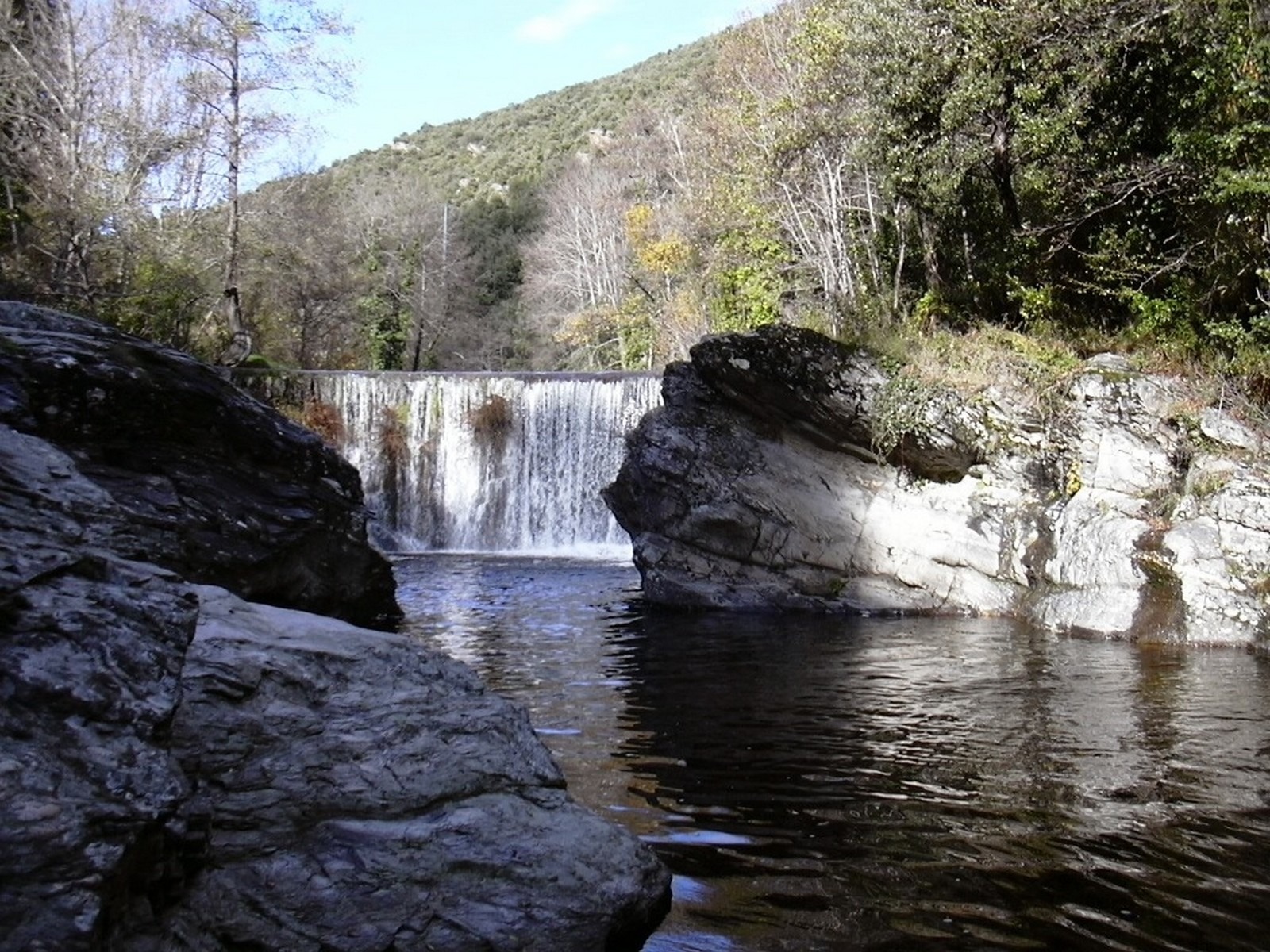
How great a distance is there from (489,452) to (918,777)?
16304mm

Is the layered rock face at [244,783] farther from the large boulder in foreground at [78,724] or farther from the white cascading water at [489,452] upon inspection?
the white cascading water at [489,452]

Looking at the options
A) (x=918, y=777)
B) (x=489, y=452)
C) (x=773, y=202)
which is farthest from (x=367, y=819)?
(x=773, y=202)

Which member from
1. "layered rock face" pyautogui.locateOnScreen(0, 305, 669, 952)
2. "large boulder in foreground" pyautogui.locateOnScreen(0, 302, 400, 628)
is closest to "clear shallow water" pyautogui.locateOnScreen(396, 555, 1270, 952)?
"layered rock face" pyautogui.locateOnScreen(0, 305, 669, 952)

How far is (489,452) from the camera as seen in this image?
21516 mm

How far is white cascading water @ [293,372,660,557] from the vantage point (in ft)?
67.2

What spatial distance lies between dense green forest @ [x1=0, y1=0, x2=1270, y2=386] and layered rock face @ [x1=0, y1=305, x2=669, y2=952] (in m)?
11.4

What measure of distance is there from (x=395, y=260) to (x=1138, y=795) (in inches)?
1536

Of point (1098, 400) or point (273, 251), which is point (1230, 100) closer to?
point (1098, 400)

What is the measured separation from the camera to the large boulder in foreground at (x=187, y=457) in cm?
711

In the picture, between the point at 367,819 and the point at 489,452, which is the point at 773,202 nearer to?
the point at 489,452

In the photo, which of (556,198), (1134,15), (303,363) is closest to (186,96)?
(303,363)

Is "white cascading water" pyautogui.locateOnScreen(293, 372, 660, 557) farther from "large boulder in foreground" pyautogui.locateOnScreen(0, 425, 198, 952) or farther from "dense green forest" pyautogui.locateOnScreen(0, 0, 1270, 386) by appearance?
"large boulder in foreground" pyautogui.locateOnScreen(0, 425, 198, 952)

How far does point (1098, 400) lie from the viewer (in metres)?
13.0

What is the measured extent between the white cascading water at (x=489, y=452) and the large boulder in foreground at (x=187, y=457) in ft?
34.5
